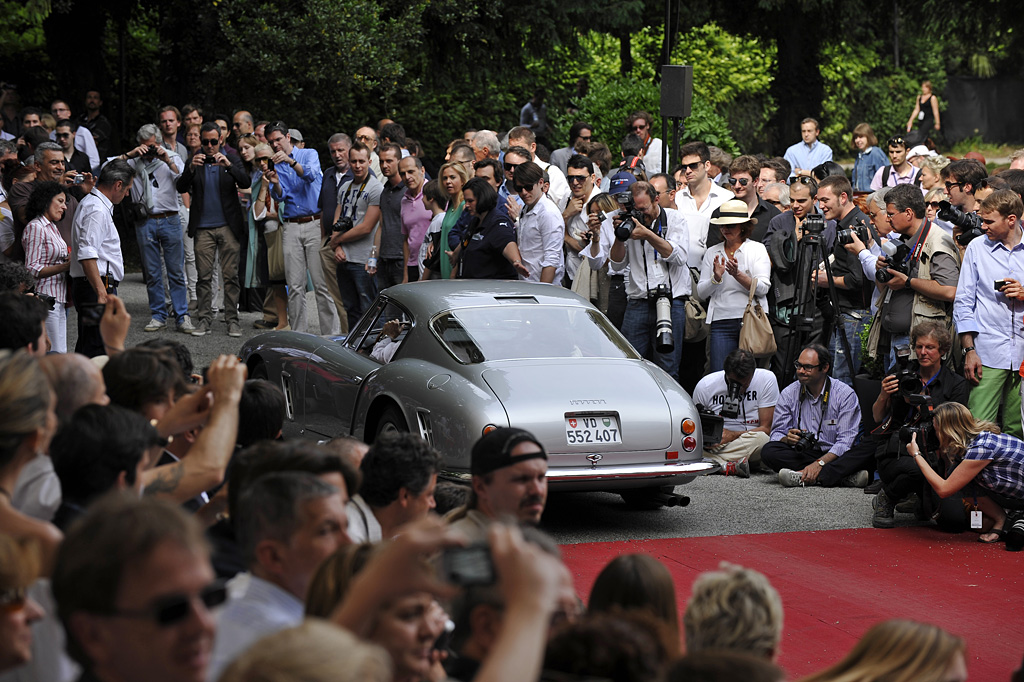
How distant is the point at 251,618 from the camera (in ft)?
10.0

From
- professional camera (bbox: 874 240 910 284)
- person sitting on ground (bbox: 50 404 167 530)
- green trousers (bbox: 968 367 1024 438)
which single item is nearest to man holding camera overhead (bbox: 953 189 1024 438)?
green trousers (bbox: 968 367 1024 438)

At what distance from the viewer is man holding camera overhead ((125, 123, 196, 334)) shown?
14164mm

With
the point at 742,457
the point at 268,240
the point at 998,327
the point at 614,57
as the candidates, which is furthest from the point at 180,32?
the point at 998,327

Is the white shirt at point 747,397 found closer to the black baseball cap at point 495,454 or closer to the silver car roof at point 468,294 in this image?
the silver car roof at point 468,294

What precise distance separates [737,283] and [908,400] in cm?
255

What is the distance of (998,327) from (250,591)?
729cm

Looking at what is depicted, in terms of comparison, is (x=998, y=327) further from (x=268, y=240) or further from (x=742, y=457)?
(x=268, y=240)

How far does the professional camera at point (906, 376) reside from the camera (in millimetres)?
8781

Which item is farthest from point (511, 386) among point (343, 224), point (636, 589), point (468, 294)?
point (343, 224)

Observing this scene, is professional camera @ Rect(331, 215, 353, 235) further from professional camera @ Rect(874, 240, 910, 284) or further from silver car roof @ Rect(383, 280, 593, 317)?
professional camera @ Rect(874, 240, 910, 284)

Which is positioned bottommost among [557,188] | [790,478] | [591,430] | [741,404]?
[790,478]

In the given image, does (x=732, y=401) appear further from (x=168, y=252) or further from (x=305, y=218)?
(x=168, y=252)

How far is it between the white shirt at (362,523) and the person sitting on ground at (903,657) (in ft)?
6.07

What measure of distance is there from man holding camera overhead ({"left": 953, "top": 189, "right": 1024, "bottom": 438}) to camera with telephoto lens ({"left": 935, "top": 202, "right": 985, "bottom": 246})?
12.5 inches
